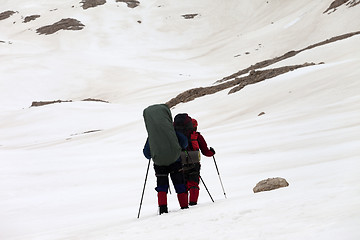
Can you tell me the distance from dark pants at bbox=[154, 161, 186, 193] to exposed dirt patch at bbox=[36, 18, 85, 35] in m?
69.2

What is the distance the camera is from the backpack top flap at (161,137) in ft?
18.1

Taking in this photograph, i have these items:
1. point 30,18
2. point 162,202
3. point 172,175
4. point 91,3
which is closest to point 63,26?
point 30,18

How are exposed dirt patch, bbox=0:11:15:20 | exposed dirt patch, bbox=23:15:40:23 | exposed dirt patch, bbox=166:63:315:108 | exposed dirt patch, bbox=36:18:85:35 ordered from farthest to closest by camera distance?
exposed dirt patch, bbox=0:11:15:20 < exposed dirt patch, bbox=23:15:40:23 < exposed dirt patch, bbox=36:18:85:35 < exposed dirt patch, bbox=166:63:315:108

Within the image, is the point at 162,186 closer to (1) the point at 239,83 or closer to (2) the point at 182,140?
(2) the point at 182,140

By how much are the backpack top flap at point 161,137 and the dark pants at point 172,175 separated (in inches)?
4.9

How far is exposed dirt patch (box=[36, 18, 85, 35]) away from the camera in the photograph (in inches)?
2830

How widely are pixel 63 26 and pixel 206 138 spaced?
6426 cm

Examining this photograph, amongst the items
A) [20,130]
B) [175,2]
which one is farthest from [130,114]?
[175,2]

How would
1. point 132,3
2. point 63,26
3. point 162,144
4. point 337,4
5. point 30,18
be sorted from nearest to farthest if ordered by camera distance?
point 162,144 → point 337,4 → point 63,26 → point 30,18 → point 132,3

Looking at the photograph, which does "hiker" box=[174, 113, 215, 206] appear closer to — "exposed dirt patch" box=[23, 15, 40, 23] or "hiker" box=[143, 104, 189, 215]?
"hiker" box=[143, 104, 189, 215]

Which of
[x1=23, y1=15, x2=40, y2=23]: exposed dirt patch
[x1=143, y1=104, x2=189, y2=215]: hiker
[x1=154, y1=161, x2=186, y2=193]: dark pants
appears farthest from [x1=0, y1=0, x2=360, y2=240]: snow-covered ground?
[x1=23, y1=15, x2=40, y2=23]: exposed dirt patch

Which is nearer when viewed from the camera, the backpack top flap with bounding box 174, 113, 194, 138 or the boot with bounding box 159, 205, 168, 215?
the boot with bounding box 159, 205, 168, 215

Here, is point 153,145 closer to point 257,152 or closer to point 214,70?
point 257,152

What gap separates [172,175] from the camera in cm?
572
